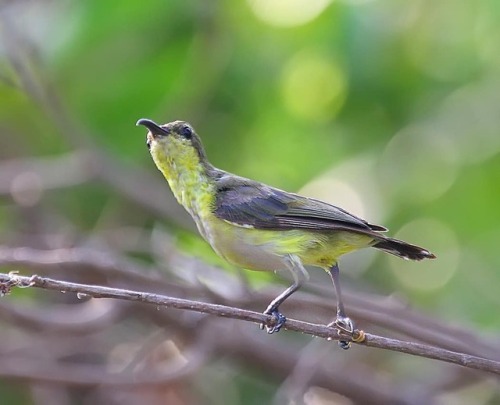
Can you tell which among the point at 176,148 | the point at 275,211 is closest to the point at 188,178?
the point at 176,148

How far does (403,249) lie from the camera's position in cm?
294

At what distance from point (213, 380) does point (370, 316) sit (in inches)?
68.8

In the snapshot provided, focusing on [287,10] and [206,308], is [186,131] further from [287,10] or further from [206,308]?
[206,308]

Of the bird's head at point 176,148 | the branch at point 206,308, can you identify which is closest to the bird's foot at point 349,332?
the branch at point 206,308

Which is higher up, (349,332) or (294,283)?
(294,283)

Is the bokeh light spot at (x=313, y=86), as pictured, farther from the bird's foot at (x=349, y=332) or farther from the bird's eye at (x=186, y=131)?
the bird's foot at (x=349, y=332)

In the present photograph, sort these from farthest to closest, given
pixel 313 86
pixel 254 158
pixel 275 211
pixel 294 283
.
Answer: pixel 254 158, pixel 313 86, pixel 275 211, pixel 294 283

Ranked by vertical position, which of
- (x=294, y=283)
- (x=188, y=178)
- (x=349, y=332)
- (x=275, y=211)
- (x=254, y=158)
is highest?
(x=254, y=158)

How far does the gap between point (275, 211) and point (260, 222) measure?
0.28ft

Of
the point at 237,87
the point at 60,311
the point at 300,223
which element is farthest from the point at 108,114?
the point at 300,223

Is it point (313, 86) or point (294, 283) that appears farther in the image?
point (313, 86)

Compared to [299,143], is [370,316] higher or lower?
lower

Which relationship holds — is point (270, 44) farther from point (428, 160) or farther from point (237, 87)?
point (428, 160)

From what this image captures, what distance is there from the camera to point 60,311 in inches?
171
